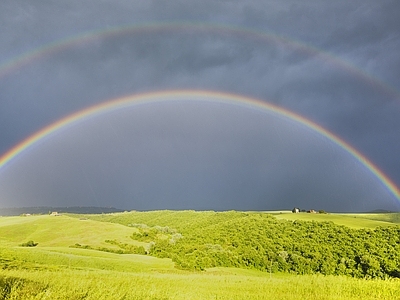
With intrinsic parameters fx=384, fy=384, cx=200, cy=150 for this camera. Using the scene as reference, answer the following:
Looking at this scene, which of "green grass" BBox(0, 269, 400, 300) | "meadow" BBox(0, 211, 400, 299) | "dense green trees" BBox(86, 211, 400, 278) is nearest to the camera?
"green grass" BBox(0, 269, 400, 300)

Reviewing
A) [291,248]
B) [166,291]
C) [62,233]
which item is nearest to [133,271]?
[166,291]

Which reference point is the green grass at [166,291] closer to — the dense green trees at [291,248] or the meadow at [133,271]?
the meadow at [133,271]

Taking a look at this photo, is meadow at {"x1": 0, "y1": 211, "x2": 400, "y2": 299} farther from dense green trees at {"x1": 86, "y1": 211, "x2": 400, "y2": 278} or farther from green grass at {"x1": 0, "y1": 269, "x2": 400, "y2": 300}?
dense green trees at {"x1": 86, "y1": 211, "x2": 400, "y2": 278}

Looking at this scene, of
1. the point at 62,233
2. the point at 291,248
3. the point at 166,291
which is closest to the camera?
the point at 166,291

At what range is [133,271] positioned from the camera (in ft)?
109

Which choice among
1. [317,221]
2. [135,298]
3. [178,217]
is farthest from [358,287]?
[178,217]

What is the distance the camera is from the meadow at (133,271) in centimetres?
Answer: 1277

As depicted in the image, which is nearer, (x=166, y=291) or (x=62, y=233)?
(x=166, y=291)

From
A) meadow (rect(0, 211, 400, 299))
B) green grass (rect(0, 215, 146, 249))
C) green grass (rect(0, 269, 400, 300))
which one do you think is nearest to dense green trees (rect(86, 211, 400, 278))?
meadow (rect(0, 211, 400, 299))

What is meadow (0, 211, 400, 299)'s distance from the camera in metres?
12.8

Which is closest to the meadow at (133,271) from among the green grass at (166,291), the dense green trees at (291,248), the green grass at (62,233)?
the green grass at (166,291)

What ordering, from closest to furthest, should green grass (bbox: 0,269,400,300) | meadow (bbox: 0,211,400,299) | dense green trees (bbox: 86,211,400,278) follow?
green grass (bbox: 0,269,400,300) < meadow (bbox: 0,211,400,299) < dense green trees (bbox: 86,211,400,278)

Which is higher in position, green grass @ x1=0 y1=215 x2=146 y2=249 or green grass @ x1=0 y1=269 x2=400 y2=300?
green grass @ x1=0 y1=269 x2=400 y2=300

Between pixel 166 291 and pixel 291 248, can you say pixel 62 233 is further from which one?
pixel 166 291
